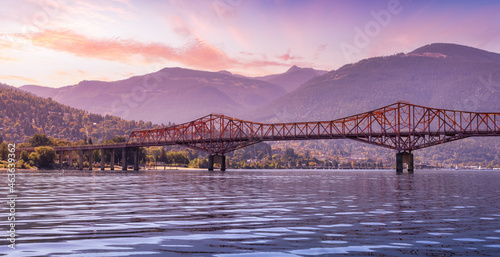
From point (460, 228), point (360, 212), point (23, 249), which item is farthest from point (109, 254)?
point (360, 212)

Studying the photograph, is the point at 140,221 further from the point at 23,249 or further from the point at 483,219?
the point at 483,219

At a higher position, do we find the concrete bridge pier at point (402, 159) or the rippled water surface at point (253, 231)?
the concrete bridge pier at point (402, 159)

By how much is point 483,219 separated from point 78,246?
18.5 m

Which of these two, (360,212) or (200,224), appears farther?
(360,212)

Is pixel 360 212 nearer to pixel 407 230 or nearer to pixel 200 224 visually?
pixel 407 230

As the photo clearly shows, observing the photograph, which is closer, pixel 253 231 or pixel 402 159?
pixel 253 231

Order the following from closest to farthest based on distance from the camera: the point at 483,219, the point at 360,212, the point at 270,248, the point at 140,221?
the point at 270,248
the point at 140,221
the point at 483,219
the point at 360,212

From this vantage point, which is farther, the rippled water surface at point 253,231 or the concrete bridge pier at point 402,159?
the concrete bridge pier at point 402,159

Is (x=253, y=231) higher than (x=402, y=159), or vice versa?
(x=402, y=159)

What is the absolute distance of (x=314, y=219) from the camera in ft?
80.3

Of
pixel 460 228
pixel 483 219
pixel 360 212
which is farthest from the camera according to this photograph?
pixel 360 212

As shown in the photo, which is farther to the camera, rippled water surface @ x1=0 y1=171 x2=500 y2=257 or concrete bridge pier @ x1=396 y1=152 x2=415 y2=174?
concrete bridge pier @ x1=396 y1=152 x2=415 y2=174

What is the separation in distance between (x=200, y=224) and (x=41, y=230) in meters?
6.31

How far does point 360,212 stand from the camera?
28078mm
